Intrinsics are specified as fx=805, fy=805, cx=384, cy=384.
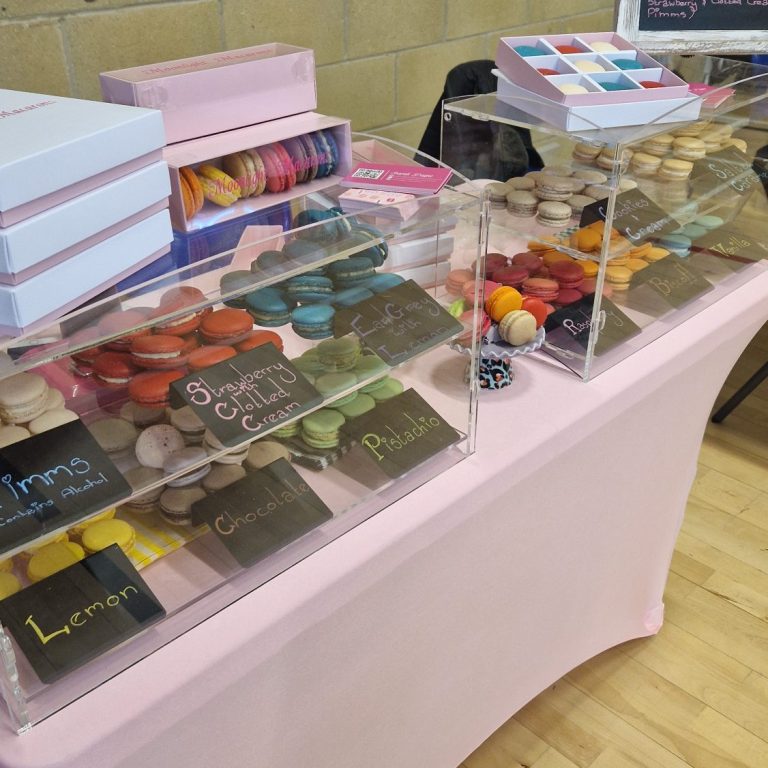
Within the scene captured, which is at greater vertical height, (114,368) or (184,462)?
(114,368)

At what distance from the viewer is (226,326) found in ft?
2.89

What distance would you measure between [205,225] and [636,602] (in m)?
1.25

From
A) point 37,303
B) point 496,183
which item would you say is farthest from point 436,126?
point 37,303

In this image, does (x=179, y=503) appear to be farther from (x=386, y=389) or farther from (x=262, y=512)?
(x=386, y=389)

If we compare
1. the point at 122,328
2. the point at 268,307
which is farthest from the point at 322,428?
the point at 122,328

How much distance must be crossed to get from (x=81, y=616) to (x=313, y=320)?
0.40 meters

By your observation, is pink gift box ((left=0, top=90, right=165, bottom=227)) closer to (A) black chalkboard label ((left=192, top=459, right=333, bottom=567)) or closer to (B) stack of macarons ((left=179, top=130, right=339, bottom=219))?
(B) stack of macarons ((left=179, top=130, right=339, bottom=219))

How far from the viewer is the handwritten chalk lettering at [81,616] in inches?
30.7

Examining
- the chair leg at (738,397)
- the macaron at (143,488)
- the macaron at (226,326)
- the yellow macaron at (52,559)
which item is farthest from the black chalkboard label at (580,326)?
the chair leg at (738,397)

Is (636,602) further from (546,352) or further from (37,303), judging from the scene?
Answer: (37,303)

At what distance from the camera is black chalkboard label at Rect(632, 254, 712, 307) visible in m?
1.38

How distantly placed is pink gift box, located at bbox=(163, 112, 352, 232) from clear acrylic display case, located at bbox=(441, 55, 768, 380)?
0.21m

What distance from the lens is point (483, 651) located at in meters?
1.39

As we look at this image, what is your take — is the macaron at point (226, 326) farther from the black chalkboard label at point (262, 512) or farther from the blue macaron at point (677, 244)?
the blue macaron at point (677, 244)
